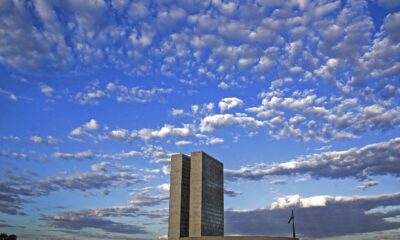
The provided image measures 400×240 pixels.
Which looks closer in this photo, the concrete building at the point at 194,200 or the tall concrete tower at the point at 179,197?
the concrete building at the point at 194,200

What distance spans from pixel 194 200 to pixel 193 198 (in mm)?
993

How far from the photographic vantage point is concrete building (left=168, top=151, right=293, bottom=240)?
5557 inches

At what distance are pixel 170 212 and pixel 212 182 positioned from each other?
24.9 m

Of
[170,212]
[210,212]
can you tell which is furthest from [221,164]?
[170,212]

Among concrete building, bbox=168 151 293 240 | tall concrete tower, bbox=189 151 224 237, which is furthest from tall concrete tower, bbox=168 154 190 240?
tall concrete tower, bbox=189 151 224 237

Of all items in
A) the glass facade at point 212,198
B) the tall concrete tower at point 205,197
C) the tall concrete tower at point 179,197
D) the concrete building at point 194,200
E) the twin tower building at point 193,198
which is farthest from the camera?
the glass facade at point 212,198

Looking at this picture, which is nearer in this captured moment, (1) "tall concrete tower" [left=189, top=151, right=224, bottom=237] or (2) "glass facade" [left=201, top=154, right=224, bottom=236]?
(1) "tall concrete tower" [left=189, top=151, right=224, bottom=237]

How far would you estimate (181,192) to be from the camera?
14650 cm

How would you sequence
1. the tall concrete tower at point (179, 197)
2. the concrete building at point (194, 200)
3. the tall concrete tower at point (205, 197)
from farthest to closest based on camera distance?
the tall concrete tower at point (205, 197)
the tall concrete tower at point (179, 197)
the concrete building at point (194, 200)

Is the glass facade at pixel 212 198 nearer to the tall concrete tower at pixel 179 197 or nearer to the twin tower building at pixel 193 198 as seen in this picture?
the twin tower building at pixel 193 198

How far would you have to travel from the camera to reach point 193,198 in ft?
483

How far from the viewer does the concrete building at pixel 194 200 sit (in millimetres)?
141137

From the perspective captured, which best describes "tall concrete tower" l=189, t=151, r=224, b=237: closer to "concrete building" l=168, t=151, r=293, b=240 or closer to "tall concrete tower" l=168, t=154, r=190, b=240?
"concrete building" l=168, t=151, r=293, b=240

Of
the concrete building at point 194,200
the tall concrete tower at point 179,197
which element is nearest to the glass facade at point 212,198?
the concrete building at point 194,200
